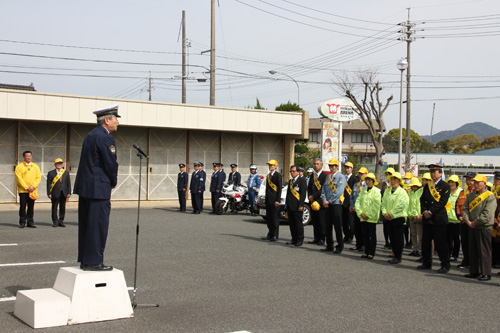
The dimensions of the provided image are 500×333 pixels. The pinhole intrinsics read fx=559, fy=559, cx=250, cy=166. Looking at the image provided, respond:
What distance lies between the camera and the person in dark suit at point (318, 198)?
43.6 feet

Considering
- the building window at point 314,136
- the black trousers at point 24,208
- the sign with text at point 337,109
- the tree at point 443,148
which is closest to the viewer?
the black trousers at point 24,208

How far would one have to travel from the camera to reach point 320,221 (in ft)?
43.9

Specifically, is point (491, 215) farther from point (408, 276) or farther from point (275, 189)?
point (275, 189)

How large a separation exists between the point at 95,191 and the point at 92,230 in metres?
0.48

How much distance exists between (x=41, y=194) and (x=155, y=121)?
6056 millimetres

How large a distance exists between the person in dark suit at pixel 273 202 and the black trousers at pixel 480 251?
5.06 metres

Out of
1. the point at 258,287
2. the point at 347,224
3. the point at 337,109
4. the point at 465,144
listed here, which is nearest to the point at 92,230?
the point at 258,287

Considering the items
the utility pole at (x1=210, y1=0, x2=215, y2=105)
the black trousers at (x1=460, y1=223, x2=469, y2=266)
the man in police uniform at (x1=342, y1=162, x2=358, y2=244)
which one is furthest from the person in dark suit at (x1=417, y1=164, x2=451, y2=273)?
the utility pole at (x1=210, y1=0, x2=215, y2=105)

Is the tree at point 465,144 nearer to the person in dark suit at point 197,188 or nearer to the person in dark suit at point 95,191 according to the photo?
the person in dark suit at point 197,188

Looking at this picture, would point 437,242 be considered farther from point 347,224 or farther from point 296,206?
point 347,224

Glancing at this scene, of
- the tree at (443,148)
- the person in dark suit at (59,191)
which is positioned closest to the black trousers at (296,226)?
the person in dark suit at (59,191)

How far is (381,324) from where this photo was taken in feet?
21.8

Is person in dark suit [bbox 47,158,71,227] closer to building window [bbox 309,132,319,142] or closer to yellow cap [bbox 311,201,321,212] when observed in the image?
yellow cap [bbox 311,201,321,212]

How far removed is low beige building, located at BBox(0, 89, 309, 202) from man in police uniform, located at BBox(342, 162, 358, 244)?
13.9m
